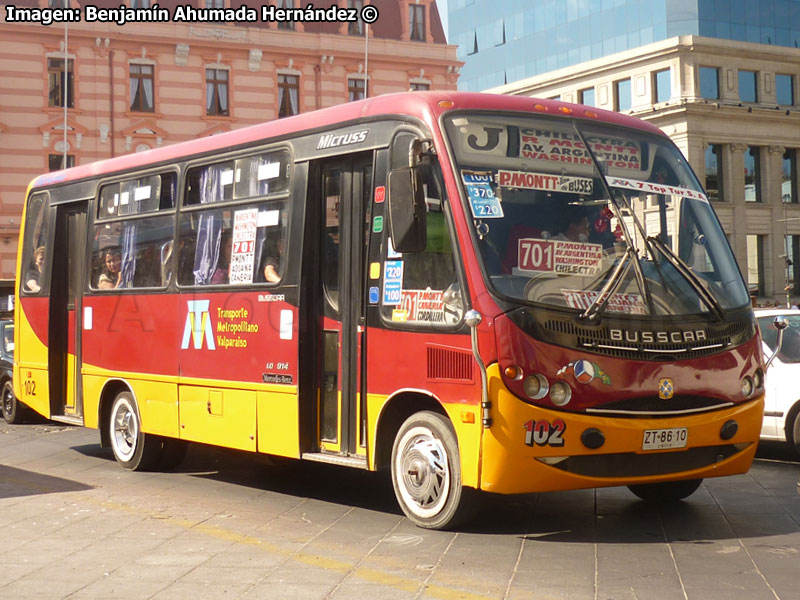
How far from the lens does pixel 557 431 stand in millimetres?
7852

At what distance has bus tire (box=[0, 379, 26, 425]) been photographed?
1872 centimetres

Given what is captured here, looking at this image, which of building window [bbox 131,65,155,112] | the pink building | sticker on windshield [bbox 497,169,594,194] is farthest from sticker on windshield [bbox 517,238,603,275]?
building window [bbox 131,65,155,112]

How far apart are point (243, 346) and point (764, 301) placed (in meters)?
66.3

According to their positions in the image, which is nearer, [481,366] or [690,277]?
[481,366]

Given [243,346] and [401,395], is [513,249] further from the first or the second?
[243,346]

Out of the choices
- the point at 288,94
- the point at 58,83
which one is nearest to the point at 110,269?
the point at 58,83

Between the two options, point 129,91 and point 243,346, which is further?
point 129,91

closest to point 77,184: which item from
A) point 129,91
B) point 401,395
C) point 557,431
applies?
point 401,395

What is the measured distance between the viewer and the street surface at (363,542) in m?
6.67

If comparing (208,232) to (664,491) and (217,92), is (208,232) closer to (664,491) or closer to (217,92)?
(664,491)

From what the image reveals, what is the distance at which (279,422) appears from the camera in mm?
9891

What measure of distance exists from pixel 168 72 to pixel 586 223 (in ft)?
133

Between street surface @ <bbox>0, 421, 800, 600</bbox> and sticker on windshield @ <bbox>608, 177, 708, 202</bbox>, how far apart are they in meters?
2.33

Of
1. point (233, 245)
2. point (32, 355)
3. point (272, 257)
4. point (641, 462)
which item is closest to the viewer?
point (641, 462)
